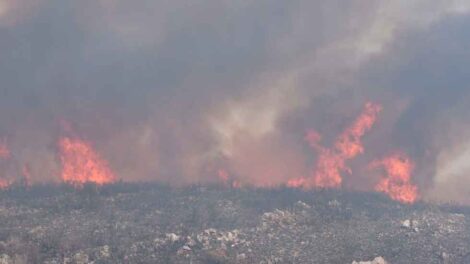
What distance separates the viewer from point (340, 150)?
3709cm

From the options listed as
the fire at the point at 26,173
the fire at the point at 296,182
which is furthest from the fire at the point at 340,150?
the fire at the point at 26,173

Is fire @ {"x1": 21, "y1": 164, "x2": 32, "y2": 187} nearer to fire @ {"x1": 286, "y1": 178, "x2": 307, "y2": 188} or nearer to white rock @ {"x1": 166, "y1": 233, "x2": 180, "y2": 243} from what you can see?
white rock @ {"x1": 166, "y1": 233, "x2": 180, "y2": 243}

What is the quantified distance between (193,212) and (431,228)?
38.8 ft

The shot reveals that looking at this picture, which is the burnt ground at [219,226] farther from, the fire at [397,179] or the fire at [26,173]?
the fire at [26,173]

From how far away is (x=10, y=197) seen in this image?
32.4 meters

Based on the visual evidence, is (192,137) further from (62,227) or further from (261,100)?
(62,227)

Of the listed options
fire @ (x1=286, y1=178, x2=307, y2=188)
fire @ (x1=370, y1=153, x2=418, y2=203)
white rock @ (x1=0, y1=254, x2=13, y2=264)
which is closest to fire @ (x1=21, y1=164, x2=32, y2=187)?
white rock @ (x1=0, y1=254, x2=13, y2=264)

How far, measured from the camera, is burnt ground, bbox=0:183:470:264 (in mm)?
24547

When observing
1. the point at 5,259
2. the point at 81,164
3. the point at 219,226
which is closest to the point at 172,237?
the point at 219,226

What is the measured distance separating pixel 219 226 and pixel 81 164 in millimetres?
12345

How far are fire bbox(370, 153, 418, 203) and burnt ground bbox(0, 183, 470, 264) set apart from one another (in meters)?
1.74

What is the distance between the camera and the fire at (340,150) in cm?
3634

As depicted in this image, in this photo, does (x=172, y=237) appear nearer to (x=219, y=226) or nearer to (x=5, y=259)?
(x=219, y=226)

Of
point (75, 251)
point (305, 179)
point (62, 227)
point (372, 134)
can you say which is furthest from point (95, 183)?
point (372, 134)
